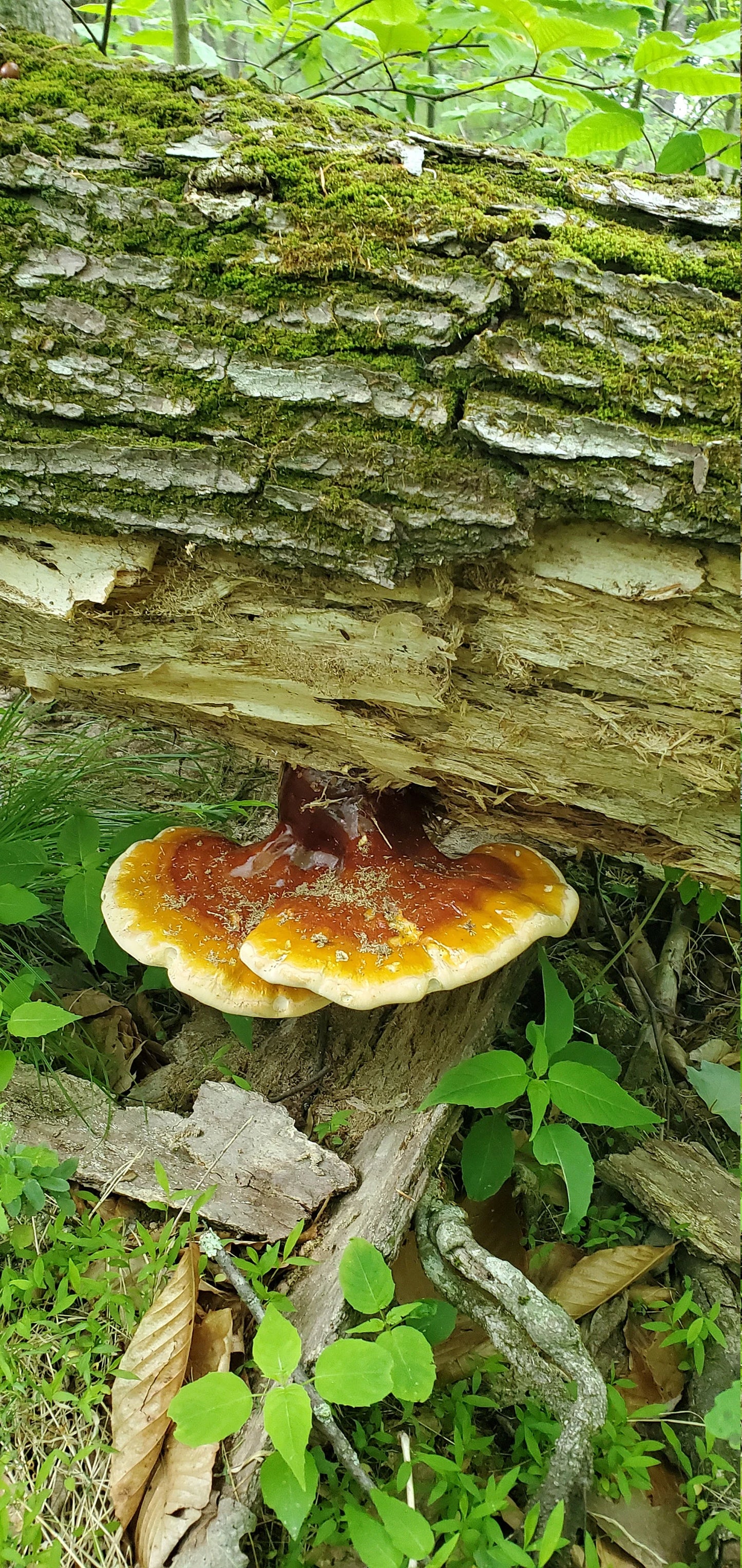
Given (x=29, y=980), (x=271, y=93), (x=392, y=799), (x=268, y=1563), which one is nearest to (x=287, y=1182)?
(x=268, y=1563)

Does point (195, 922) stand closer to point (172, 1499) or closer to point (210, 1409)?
point (210, 1409)

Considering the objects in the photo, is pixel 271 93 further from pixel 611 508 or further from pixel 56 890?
pixel 56 890

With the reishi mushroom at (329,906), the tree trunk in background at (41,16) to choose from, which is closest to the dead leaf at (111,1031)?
the reishi mushroom at (329,906)

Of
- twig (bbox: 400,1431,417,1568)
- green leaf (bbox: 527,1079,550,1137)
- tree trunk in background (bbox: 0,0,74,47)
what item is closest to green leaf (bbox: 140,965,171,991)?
green leaf (bbox: 527,1079,550,1137)

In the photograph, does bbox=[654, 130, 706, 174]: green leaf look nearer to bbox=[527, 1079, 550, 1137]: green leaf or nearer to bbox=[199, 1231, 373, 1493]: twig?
bbox=[527, 1079, 550, 1137]: green leaf

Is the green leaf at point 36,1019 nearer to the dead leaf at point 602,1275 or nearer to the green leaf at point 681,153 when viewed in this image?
the dead leaf at point 602,1275

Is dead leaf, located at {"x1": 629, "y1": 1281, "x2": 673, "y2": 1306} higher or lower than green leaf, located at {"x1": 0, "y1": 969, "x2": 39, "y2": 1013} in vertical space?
lower

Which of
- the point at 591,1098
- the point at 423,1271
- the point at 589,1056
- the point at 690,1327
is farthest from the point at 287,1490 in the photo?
the point at 589,1056
